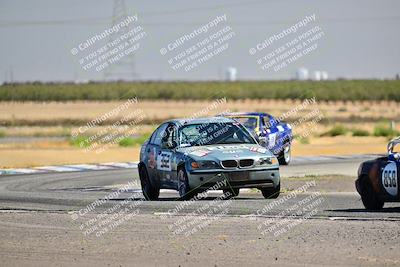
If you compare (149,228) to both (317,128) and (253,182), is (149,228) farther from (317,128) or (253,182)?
(317,128)

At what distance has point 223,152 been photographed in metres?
18.5

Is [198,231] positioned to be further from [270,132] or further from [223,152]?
[270,132]

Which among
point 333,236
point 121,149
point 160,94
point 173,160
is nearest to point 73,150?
point 121,149

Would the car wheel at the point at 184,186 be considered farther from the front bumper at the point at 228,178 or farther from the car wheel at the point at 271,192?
the car wheel at the point at 271,192

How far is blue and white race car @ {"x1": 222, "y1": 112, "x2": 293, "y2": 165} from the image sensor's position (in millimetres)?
29344

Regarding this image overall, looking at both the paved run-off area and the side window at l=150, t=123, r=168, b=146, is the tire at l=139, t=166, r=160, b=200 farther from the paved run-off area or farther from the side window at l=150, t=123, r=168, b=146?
the side window at l=150, t=123, r=168, b=146

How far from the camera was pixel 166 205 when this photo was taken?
1791 centimetres

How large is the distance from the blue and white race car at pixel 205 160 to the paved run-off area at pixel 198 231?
374 mm

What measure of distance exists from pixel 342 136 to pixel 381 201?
38.6 m

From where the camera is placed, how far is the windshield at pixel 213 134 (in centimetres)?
1934

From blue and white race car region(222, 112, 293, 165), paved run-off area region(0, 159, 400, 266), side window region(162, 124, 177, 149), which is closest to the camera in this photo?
paved run-off area region(0, 159, 400, 266)

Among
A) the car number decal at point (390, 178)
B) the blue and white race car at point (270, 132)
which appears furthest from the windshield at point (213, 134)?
the blue and white race car at point (270, 132)

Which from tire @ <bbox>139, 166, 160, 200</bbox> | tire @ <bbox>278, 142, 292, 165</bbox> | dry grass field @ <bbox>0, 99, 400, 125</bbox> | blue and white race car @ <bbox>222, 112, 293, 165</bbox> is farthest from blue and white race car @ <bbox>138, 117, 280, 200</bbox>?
dry grass field @ <bbox>0, 99, 400, 125</bbox>

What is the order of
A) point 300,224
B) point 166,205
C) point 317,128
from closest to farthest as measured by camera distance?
point 300,224
point 166,205
point 317,128
